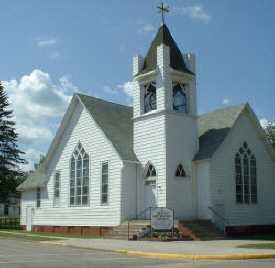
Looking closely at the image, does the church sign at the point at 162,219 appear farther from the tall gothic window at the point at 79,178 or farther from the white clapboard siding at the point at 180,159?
the tall gothic window at the point at 79,178

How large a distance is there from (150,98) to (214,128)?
4658 mm

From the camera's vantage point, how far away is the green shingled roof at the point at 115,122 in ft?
87.9

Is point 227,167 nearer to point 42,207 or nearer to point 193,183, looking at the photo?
point 193,183

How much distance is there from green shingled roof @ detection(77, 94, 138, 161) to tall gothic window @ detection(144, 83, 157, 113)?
2386mm

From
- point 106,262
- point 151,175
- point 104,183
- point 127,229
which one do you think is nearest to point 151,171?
point 151,175

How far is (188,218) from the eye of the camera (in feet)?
82.7

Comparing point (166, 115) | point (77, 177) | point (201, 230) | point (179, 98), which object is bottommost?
point (201, 230)

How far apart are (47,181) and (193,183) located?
39.2 ft

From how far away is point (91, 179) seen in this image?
28047 mm

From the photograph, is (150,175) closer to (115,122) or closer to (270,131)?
(115,122)

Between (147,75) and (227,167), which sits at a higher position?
(147,75)

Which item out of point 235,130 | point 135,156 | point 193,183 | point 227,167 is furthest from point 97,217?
point 235,130

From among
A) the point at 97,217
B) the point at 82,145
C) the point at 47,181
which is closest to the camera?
the point at 97,217

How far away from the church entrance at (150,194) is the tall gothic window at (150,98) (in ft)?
15.0
